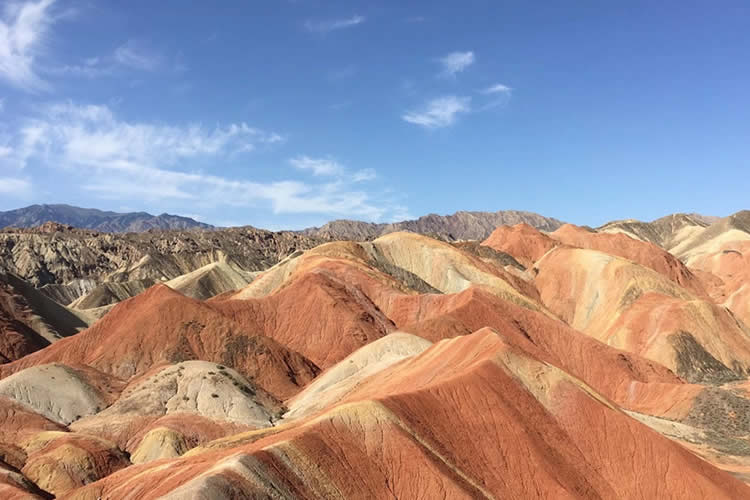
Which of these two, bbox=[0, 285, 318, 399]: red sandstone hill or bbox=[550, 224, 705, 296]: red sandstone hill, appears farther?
bbox=[550, 224, 705, 296]: red sandstone hill

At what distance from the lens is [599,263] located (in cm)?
10531

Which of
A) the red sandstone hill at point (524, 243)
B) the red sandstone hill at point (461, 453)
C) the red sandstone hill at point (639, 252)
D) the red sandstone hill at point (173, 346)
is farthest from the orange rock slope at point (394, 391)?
the red sandstone hill at point (524, 243)

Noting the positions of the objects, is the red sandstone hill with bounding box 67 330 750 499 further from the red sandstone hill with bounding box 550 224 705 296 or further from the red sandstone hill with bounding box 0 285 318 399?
the red sandstone hill with bounding box 550 224 705 296

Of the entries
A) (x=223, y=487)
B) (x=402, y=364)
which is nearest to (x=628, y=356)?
(x=402, y=364)

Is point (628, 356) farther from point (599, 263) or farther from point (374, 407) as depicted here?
point (374, 407)

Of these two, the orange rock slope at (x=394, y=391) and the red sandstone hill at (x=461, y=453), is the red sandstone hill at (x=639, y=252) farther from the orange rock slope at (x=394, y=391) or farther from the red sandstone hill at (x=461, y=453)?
the red sandstone hill at (x=461, y=453)

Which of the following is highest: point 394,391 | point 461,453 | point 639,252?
point 639,252

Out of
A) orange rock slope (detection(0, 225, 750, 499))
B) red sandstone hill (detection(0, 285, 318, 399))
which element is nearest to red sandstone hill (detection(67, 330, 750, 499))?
orange rock slope (detection(0, 225, 750, 499))

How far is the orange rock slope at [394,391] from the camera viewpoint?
31.9 m

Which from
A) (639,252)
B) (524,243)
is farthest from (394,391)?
(639,252)

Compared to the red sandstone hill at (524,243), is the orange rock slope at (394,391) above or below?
below

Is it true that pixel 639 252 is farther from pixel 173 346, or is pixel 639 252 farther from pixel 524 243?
pixel 173 346

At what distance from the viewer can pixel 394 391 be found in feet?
142

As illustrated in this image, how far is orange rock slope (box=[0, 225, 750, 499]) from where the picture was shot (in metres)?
31.9
